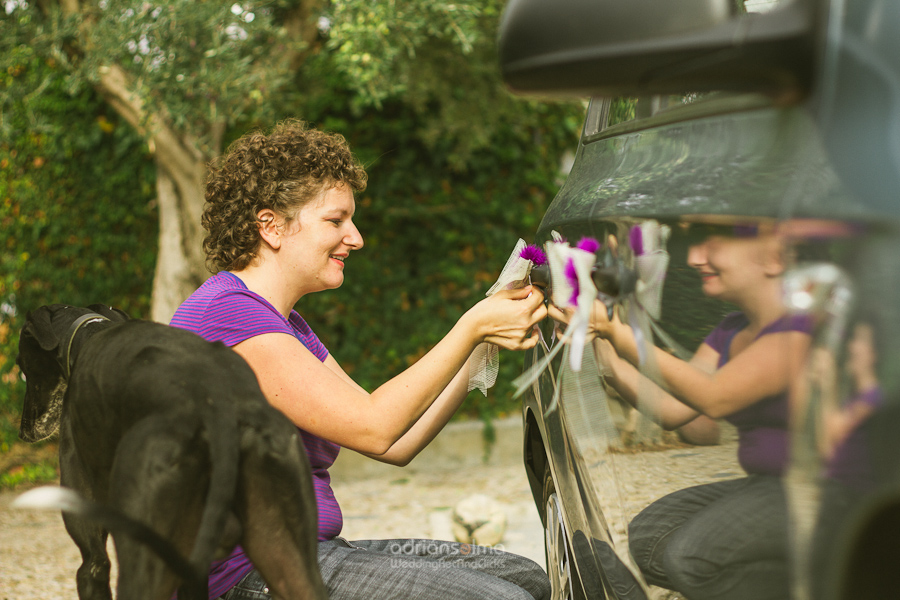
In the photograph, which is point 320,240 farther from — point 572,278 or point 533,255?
point 572,278

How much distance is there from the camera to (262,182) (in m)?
2.20

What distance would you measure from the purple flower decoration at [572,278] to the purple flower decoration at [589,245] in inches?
1.6

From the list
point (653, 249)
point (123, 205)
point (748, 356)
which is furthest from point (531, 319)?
point (123, 205)

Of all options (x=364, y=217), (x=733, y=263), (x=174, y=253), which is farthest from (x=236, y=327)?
(x=364, y=217)

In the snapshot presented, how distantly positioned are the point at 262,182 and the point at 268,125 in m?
3.01

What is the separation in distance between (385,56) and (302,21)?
1.03 m

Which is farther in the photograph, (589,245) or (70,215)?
(70,215)

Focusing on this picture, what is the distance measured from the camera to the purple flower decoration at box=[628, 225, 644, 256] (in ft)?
4.49

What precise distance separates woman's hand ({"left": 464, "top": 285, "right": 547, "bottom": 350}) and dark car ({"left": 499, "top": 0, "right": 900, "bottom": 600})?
0.35m

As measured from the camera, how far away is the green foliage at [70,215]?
236 inches

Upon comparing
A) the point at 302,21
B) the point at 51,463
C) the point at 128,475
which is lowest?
the point at 51,463

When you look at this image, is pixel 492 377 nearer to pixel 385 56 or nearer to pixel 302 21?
pixel 385 56

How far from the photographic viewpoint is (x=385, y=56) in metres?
4.44

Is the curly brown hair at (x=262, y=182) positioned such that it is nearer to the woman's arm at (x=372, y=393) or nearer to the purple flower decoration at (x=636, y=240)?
the woman's arm at (x=372, y=393)
